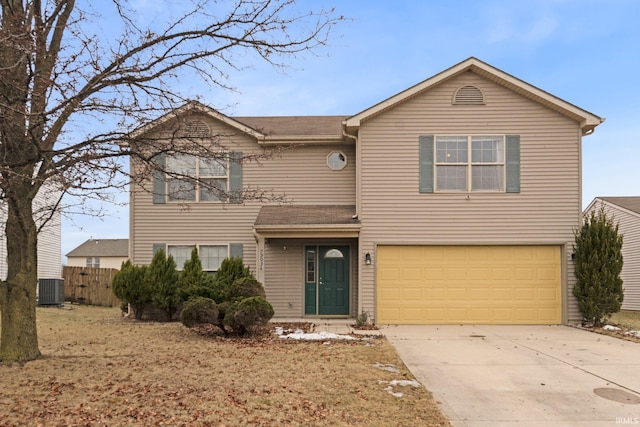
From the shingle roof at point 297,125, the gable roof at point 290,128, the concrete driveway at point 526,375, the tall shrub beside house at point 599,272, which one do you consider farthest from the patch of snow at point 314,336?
the tall shrub beside house at point 599,272

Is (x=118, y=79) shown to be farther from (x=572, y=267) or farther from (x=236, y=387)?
(x=572, y=267)

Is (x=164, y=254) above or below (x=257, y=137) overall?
below

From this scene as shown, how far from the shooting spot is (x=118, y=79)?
21.4 feet

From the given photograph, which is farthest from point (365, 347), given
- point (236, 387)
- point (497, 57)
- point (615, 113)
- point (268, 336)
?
point (615, 113)

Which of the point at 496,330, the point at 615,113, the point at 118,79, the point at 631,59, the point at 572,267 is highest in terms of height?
the point at 631,59

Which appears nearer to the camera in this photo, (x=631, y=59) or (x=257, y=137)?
(x=631, y=59)

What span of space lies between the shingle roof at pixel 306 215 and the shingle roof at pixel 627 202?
46.6 ft

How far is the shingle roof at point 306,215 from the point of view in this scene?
495 inches

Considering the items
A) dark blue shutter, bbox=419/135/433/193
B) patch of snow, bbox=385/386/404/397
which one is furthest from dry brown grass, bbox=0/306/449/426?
dark blue shutter, bbox=419/135/433/193

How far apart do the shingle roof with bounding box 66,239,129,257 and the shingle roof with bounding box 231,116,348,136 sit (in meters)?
27.4

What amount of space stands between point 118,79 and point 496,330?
9.63m

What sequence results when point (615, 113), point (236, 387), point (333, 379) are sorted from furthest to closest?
point (615, 113) → point (333, 379) → point (236, 387)

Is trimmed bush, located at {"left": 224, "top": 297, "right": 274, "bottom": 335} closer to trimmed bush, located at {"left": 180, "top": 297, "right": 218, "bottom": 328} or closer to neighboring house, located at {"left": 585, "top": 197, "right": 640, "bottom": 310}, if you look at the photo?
trimmed bush, located at {"left": 180, "top": 297, "right": 218, "bottom": 328}

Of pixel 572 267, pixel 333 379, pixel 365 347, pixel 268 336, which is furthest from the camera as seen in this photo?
pixel 572 267
